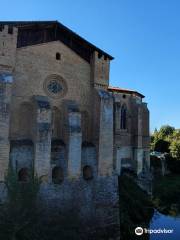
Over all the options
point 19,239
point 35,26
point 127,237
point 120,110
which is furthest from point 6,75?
point 120,110

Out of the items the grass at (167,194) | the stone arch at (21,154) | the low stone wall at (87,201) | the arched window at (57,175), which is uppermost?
the stone arch at (21,154)

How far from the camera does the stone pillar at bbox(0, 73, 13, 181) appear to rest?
17141mm

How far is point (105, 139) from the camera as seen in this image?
20906 mm

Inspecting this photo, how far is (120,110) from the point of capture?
111 feet

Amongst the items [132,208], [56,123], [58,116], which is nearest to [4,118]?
[56,123]

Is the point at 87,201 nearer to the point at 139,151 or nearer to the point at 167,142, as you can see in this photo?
the point at 139,151

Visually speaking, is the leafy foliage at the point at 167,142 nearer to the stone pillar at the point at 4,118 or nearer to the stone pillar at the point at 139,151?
the stone pillar at the point at 139,151

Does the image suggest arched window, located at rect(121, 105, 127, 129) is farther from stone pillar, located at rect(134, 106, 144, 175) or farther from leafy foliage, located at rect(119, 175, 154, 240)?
leafy foliage, located at rect(119, 175, 154, 240)

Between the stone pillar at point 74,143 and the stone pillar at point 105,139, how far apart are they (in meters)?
1.66

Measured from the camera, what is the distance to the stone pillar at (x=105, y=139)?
2072 cm

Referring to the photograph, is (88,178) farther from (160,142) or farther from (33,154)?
(160,142)

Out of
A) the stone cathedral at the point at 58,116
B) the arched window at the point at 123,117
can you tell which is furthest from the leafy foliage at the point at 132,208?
the arched window at the point at 123,117

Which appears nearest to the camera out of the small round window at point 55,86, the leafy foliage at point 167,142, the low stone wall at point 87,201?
the low stone wall at point 87,201

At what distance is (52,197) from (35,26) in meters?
10.8
